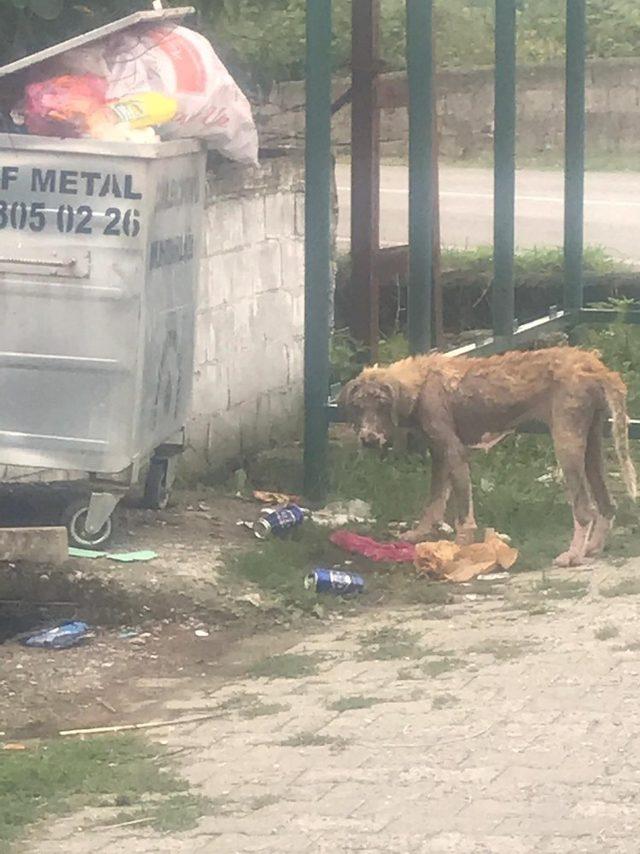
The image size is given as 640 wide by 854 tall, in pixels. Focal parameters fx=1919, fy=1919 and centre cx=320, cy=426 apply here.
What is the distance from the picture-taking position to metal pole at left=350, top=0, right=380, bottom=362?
9273 millimetres

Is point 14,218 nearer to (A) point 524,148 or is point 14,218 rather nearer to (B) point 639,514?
(B) point 639,514

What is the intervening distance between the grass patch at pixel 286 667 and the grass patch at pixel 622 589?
118 cm

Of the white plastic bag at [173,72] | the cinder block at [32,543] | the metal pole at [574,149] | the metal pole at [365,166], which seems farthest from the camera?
the metal pole at [574,149]

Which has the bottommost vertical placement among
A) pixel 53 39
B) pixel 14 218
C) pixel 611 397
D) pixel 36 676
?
pixel 36 676

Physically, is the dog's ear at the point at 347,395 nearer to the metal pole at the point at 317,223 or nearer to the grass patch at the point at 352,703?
the metal pole at the point at 317,223

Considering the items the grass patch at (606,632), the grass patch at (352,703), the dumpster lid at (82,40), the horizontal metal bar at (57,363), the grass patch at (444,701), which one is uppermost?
the dumpster lid at (82,40)

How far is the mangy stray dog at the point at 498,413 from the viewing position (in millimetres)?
7340

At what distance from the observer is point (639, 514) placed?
8.01 meters

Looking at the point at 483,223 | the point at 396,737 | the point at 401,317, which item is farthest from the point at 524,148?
the point at 396,737

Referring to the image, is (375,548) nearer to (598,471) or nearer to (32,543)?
(598,471)

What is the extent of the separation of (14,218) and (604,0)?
19.9m

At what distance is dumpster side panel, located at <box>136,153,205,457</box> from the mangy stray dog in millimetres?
700

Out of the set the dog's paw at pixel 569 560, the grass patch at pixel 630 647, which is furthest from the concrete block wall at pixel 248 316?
the grass patch at pixel 630 647

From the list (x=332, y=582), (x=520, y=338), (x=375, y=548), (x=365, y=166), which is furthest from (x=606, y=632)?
(x=365, y=166)
